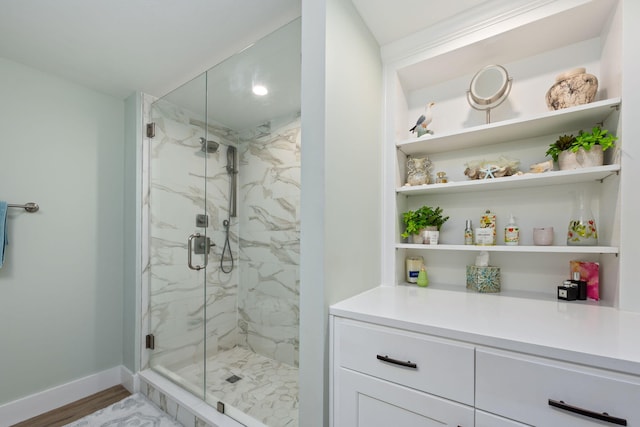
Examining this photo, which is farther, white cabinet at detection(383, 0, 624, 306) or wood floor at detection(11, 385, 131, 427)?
wood floor at detection(11, 385, 131, 427)

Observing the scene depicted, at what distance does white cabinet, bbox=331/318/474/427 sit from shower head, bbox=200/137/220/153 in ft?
4.88

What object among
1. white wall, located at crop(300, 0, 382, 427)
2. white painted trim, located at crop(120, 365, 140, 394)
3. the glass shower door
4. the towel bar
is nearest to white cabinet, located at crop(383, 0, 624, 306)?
white wall, located at crop(300, 0, 382, 427)

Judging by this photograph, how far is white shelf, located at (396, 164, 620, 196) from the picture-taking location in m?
1.08

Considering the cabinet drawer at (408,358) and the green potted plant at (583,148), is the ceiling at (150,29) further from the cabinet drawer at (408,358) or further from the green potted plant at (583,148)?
the cabinet drawer at (408,358)

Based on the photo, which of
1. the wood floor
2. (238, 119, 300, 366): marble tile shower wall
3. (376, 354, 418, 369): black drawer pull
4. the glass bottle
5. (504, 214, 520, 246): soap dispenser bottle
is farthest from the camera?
the wood floor

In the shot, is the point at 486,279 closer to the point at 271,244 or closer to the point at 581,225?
the point at 581,225

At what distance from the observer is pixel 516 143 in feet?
4.56

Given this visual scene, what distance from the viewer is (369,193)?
1.40 m

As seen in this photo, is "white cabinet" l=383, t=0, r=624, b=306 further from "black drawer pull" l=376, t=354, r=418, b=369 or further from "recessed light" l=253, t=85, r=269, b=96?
"recessed light" l=253, t=85, r=269, b=96

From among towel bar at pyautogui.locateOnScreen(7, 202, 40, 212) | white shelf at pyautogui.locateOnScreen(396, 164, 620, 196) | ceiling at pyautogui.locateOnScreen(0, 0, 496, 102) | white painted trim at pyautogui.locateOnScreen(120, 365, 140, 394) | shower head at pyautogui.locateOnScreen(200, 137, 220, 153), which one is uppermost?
ceiling at pyautogui.locateOnScreen(0, 0, 496, 102)

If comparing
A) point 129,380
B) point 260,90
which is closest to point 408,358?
point 260,90

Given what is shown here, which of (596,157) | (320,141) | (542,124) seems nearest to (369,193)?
(320,141)

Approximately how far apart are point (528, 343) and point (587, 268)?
0.75 metres

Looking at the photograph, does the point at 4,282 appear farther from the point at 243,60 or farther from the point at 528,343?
the point at 528,343
